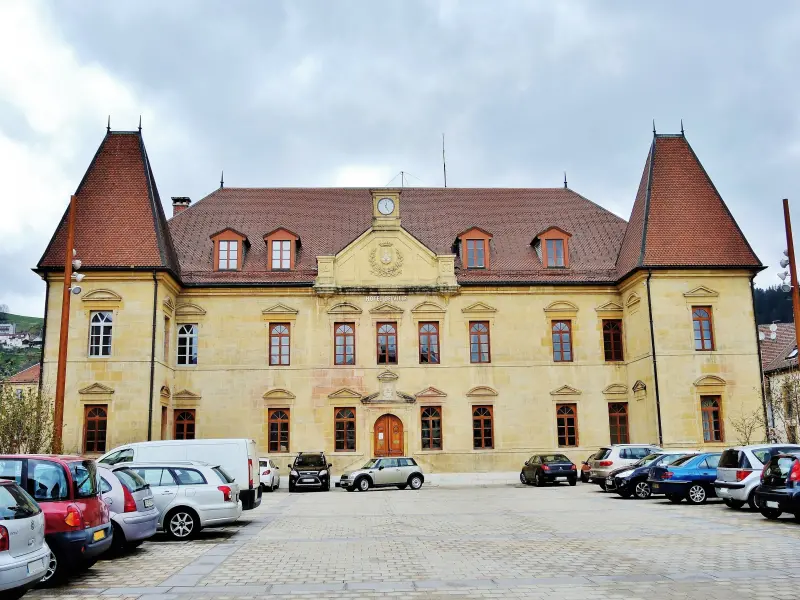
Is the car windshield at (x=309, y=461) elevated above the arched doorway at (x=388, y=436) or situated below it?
below

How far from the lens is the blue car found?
21.0 m

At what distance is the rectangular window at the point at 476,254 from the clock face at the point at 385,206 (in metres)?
4.15

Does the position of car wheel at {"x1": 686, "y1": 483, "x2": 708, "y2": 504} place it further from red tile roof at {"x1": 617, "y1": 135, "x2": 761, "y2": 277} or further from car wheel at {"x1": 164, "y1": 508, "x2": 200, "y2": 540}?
red tile roof at {"x1": 617, "y1": 135, "x2": 761, "y2": 277}

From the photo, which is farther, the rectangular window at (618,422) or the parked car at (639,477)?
the rectangular window at (618,422)

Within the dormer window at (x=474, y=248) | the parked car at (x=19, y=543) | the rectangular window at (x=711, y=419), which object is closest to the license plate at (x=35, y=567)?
the parked car at (x=19, y=543)

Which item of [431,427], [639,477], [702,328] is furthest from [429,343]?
[639,477]

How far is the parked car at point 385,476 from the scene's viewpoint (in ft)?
97.7

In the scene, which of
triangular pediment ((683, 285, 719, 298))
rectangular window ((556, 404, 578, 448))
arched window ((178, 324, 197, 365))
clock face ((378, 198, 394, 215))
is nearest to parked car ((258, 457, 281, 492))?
arched window ((178, 324, 197, 365))

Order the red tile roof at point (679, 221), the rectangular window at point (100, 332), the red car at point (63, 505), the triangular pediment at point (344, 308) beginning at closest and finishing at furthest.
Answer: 1. the red car at point (63, 505)
2. the rectangular window at point (100, 332)
3. the red tile roof at point (679, 221)
4. the triangular pediment at point (344, 308)

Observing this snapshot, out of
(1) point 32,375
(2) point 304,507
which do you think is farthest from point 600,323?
Answer: (1) point 32,375

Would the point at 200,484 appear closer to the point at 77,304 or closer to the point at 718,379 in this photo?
the point at 77,304

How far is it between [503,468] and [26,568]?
90.9ft

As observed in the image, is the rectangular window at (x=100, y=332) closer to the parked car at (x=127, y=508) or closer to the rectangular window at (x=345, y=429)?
the rectangular window at (x=345, y=429)

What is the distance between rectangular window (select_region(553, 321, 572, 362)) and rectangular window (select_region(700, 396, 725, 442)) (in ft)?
20.2
